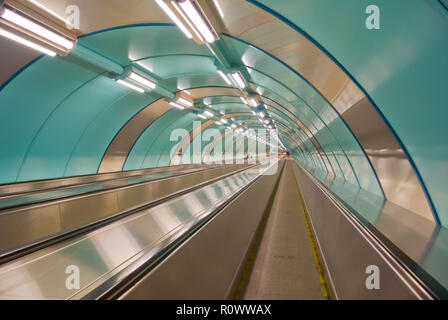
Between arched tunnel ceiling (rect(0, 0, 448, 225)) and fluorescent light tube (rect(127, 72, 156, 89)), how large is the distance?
0.59m

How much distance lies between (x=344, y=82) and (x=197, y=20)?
314 centimetres

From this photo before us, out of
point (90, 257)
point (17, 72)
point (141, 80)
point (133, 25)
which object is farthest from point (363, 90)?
point (17, 72)

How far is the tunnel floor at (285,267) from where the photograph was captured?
122 inches

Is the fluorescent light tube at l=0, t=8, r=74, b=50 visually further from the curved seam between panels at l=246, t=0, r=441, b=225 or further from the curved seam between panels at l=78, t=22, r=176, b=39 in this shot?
the curved seam between panels at l=246, t=0, r=441, b=225

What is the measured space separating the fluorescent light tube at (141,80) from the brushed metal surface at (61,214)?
11.3 feet

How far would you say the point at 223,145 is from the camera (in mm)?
29906

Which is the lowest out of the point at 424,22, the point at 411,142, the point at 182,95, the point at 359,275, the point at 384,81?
the point at 359,275

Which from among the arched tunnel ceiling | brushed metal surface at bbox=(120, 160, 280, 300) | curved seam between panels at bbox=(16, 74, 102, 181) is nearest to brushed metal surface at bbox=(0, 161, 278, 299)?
brushed metal surface at bbox=(120, 160, 280, 300)

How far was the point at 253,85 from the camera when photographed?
942cm

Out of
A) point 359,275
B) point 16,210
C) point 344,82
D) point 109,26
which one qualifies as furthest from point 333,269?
point 109,26

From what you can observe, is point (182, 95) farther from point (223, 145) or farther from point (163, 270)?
point (223, 145)

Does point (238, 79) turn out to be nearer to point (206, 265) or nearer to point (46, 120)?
point (206, 265)

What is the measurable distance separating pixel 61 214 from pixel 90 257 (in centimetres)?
253
